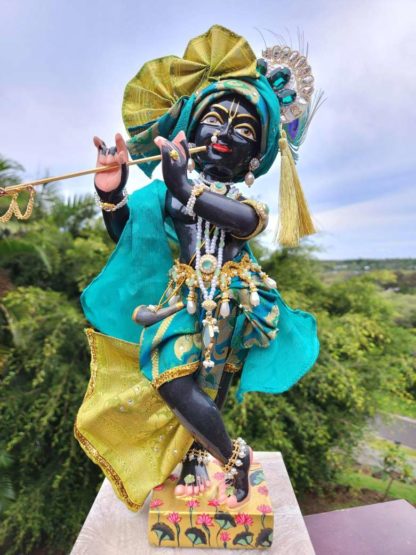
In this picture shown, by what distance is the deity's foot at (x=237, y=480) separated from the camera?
1.58 metres

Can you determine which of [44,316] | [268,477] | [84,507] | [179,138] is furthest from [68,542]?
[179,138]

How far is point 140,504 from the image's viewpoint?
1.64m

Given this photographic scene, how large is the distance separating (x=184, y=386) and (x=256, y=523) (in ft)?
1.97

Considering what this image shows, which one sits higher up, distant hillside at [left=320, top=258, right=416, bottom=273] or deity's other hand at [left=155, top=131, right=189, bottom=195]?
deity's other hand at [left=155, top=131, right=189, bottom=195]

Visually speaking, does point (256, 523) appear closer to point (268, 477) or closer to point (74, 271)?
point (268, 477)

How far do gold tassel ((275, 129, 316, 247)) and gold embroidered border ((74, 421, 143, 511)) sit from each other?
1.12 metres

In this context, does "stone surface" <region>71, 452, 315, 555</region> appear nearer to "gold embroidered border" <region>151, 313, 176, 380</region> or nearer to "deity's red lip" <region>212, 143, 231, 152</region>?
"gold embroidered border" <region>151, 313, 176, 380</region>

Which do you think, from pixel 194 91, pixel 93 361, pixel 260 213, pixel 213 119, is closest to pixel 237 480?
pixel 93 361

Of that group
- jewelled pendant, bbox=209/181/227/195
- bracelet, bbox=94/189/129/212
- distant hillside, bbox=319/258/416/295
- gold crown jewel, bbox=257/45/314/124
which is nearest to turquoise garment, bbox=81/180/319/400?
bracelet, bbox=94/189/129/212

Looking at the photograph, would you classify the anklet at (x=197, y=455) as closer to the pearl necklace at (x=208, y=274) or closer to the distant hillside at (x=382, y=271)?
the pearl necklace at (x=208, y=274)

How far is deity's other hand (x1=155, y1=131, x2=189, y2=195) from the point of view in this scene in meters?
1.37

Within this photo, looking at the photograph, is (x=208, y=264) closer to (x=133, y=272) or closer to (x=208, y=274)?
A: (x=208, y=274)

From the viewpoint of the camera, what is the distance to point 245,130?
1547 mm

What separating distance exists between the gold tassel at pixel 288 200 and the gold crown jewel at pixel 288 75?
0.45ft
